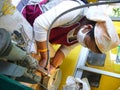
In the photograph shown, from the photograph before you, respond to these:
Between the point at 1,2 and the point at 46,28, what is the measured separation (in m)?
0.30

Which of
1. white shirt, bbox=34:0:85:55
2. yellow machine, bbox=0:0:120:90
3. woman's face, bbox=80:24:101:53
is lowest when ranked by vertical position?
yellow machine, bbox=0:0:120:90

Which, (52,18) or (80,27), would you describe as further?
(80,27)

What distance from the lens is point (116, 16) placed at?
2.04m

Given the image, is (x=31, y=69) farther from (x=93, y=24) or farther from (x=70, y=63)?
(x=70, y=63)

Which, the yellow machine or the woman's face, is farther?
the woman's face

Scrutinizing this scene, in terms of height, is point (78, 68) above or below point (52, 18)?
below

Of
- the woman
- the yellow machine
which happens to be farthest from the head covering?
the yellow machine

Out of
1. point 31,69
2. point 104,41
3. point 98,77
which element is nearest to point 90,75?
point 98,77

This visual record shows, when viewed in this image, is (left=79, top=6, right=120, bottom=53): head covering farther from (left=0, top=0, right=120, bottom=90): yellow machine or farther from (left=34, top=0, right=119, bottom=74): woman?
(left=0, top=0, right=120, bottom=90): yellow machine

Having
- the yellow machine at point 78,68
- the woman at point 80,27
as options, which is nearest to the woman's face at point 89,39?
the woman at point 80,27

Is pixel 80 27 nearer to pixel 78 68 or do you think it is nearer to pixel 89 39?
pixel 89 39

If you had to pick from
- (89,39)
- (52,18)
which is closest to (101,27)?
(89,39)

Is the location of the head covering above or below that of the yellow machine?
above

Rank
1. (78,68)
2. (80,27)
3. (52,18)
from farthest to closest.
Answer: (78,68), (80,27), (52,18)
